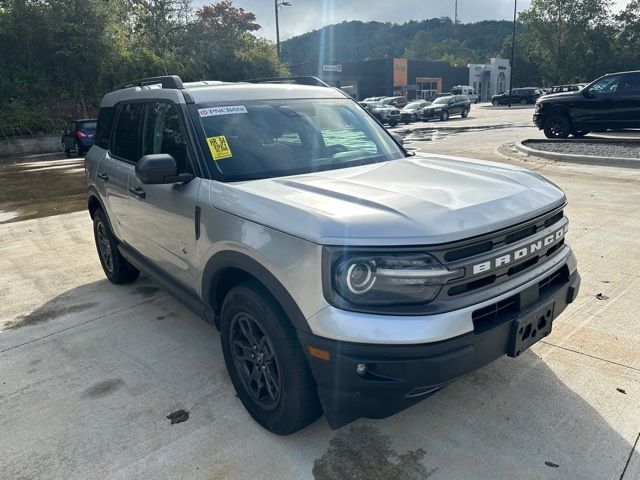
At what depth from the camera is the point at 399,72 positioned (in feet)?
200

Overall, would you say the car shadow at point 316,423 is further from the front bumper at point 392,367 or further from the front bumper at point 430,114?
the front bumper at point 430,114

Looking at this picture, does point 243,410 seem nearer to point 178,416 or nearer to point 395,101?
point 178,416

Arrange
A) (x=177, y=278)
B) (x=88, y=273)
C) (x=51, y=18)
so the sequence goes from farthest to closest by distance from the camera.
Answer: (x=51, y=18)
(x=88, y=273)
(x=177, y=278)

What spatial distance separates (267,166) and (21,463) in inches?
82.8

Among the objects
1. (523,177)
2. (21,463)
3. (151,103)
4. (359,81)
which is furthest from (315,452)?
(359,81)

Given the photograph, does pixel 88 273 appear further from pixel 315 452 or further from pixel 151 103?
pixel 315 452

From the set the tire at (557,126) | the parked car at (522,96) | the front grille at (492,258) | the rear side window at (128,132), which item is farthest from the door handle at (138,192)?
the parked car at (522,96)

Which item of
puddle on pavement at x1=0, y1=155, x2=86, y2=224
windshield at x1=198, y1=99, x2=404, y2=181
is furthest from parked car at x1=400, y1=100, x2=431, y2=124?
windshield at x1=198, y1=99, x2=404, y2=181

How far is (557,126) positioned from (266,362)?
1443 centimetres

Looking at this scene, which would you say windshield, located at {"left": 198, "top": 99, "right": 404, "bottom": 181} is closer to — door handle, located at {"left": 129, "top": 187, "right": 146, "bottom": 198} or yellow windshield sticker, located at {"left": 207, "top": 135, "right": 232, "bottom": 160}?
yellow windshield sticker, located at {"left": 207, "top": 135, "right": 232, "bottom": 160}

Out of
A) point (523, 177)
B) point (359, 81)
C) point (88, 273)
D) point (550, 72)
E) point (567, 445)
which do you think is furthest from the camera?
point (550, 72)

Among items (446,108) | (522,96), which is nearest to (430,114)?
(446,108)

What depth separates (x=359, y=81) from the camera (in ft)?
202

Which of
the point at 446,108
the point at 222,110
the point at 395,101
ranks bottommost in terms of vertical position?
the point at 446,108
